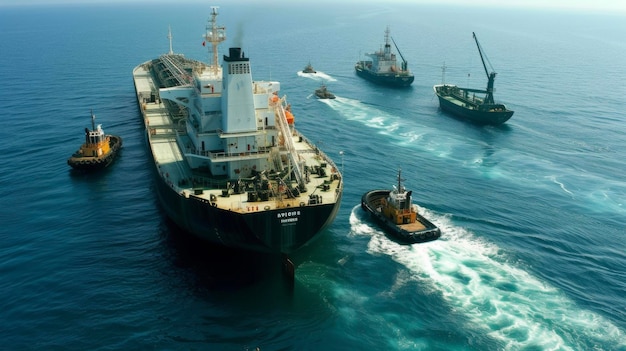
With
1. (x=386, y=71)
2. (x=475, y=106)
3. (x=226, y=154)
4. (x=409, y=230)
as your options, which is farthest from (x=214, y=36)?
(x=386, y=71)

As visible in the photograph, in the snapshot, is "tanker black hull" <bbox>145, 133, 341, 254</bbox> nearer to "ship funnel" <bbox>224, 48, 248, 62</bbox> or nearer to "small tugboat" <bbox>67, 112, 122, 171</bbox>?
"ship funnel" <bbox>224, 48, 248, 62</bbox>

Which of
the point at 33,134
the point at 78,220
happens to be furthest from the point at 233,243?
the point at 33,134

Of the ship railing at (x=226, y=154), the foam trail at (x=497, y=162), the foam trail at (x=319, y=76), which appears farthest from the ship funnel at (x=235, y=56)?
the foam trail at (x=319, y=76)

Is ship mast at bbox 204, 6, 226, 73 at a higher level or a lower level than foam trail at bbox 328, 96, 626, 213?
higher

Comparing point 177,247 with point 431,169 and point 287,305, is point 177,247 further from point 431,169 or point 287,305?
point 431,169

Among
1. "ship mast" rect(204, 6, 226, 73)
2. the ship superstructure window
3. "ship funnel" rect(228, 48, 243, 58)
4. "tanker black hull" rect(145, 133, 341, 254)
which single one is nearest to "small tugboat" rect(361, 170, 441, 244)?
"tanker black hull" rect(145, 133, 341, 254)

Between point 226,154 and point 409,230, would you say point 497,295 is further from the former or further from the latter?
point 226,154

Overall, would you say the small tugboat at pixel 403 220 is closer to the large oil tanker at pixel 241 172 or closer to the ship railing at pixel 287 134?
the large oil tanker at pixel 241 172
